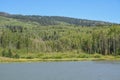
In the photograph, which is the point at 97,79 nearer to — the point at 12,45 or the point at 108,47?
the point at 108,47

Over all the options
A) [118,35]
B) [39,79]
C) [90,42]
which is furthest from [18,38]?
[39,79]

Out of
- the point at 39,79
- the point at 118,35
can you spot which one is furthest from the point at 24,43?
the point at 39,79

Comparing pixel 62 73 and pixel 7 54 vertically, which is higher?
pixel 62 73

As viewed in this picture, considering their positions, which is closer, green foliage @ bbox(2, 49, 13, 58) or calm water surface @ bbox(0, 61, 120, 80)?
calm water surface @ bbox(0, 61, 120, 80)

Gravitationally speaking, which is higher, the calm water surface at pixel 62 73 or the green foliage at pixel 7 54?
the calm water surface at pixel 62 73

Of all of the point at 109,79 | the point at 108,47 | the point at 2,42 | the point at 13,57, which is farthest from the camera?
the point at 2,42

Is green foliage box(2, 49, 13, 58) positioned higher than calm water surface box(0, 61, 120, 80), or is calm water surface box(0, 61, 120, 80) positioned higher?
calm water surface box(0, 61, 120, 80)

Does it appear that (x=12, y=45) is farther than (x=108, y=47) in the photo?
Yes

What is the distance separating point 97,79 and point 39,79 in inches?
368

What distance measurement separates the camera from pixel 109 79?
52.5 m

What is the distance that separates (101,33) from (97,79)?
13365 cm

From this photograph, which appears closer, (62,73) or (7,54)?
(62,73)

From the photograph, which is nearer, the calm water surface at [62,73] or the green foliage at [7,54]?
the calm water surface at [62,73]

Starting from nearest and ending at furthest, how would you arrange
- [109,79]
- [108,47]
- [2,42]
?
[109,79] → [108,47] → [2,42]
